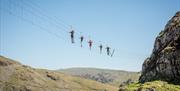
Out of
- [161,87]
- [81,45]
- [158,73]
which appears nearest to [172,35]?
[158,73]

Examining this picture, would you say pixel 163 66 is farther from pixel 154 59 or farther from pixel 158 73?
pixel 154 59

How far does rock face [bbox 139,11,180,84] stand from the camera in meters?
83.3

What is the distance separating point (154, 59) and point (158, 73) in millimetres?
9596

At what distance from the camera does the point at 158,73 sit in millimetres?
87500

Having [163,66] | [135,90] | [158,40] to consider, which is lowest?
[135,90]

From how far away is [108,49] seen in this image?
74625mm

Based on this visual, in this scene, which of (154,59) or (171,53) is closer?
(171,53)

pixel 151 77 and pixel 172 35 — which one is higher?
pixel 172 35

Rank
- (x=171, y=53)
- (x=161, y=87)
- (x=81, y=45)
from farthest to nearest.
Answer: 1. (x=171, y=53)
2. (x=161, y=87)
3. (x=81, y=45)

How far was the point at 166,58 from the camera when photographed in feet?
287

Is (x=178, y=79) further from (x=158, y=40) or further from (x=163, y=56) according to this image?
(x=158, y=40)

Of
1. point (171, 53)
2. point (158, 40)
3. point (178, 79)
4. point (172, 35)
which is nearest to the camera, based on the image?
point (178, 79)

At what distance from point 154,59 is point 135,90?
22.6m

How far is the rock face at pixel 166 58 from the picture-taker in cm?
8331
